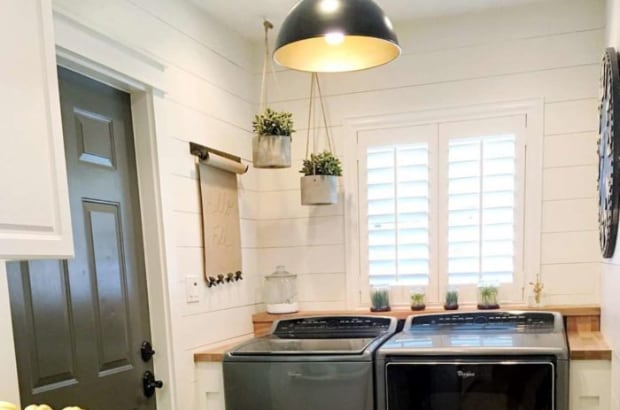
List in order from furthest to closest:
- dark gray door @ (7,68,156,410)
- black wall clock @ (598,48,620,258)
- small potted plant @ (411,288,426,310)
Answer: small potted plant @ (411,288,426,310), black wall clock @ (598,48,620,258), dark gray door @ (7,68,156,410)

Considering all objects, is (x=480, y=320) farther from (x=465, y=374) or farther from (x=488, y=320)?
(x=465, y=374)

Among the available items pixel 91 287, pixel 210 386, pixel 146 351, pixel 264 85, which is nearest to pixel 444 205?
pixel 264 85

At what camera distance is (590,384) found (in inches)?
77.9

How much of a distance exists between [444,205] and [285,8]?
1.32 metres

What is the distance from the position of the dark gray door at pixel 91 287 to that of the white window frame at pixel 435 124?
47.7 inches

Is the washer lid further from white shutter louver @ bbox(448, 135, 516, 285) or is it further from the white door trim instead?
white shutter louver @ bbox(448, 135, 516, 285)

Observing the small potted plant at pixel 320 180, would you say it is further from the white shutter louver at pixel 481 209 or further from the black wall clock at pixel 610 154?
the black wall clock at pixel 610 154

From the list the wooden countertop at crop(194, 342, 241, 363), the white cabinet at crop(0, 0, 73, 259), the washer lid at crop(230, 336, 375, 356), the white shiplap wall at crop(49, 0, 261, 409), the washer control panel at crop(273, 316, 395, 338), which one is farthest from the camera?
the washer control panel at crop(273, 316, 395, 338)

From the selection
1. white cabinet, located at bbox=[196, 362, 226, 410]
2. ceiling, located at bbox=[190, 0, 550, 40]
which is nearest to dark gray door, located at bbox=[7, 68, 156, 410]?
white cabinet, located at bbox=[196, 362, 226, 410]

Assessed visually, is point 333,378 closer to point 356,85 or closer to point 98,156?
point 98,156

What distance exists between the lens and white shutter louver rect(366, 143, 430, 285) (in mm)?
2672

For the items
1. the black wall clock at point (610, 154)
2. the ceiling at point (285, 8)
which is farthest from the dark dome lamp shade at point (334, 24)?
the ceiling at point (285, 8)

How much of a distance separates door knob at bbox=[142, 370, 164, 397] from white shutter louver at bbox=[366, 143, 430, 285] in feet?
4.16

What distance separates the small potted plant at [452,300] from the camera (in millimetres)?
2582
